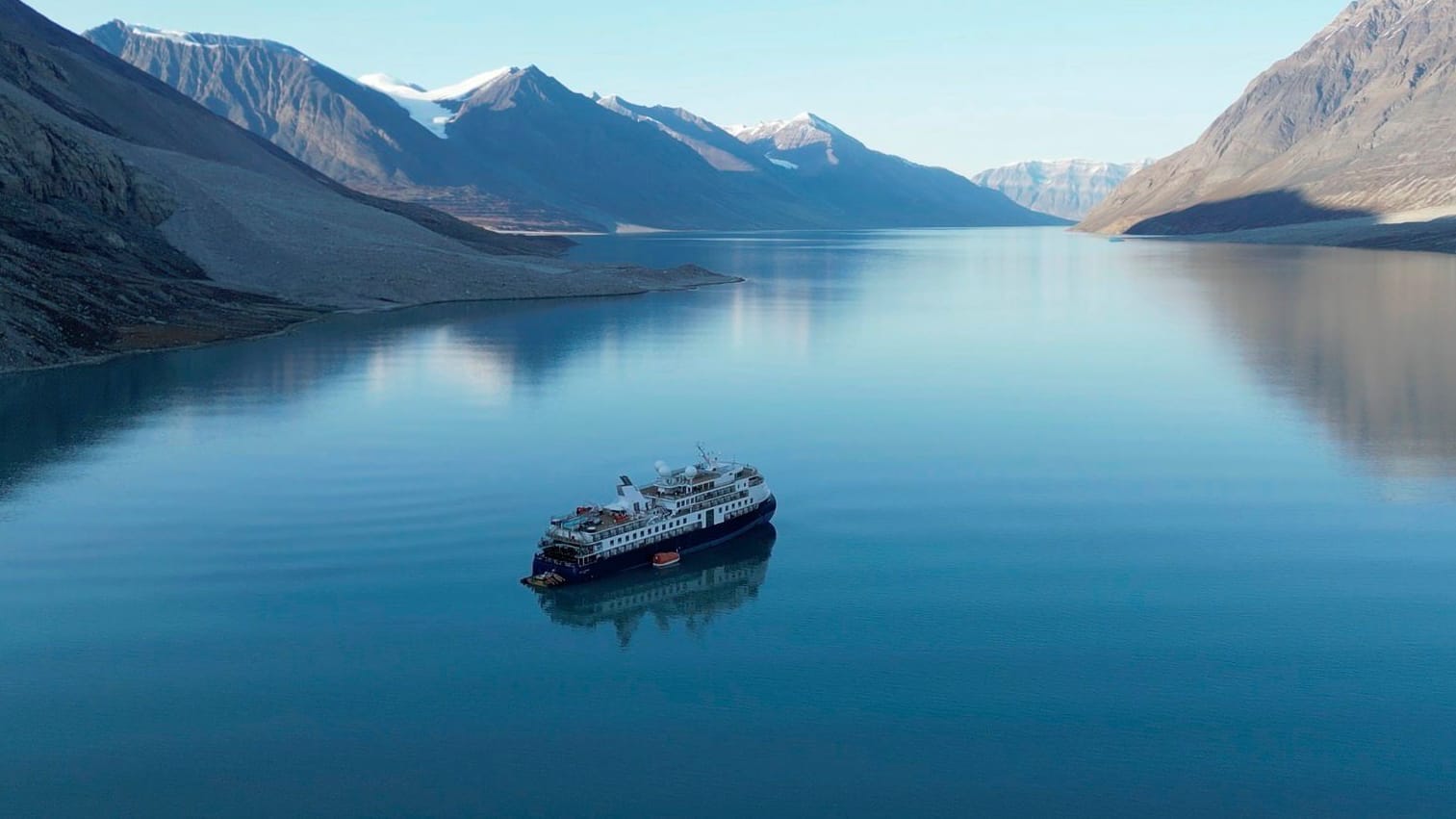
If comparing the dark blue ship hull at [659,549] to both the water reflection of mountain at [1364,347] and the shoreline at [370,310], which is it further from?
the shoreline at [370,310]

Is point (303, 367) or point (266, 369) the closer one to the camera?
point (266, 369)

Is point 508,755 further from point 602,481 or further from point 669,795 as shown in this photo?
point 602,481

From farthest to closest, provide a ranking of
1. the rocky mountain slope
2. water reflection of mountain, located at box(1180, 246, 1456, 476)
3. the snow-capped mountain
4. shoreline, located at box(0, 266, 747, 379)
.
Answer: the rocky mountain slope → the snow-capped mountain → shoreline, located at box(0, 266, 747, 379) → water reflection of mountain, located at box(1180, 246, 1456, 476)

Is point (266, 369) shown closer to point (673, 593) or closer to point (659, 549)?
point (659, 549)

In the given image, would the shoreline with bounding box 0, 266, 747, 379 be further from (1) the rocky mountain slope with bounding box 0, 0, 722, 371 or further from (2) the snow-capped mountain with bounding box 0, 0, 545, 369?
(2) the snow-capped mountain with bounding box 0, 0, 545, 369

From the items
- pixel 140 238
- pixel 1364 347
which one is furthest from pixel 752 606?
pixel 140 238

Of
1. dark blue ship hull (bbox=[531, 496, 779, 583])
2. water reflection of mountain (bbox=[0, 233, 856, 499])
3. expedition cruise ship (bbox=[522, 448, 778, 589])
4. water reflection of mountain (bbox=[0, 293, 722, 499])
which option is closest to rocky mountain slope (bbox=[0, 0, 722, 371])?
water reflection of mountain (bbox=[0, 293, 722, 499])
